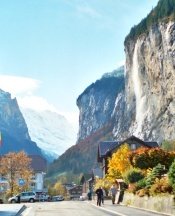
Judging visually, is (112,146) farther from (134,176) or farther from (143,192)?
(143,192)

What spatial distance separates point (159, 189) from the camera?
38844 mm

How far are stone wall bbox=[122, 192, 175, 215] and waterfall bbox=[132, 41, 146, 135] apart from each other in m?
124

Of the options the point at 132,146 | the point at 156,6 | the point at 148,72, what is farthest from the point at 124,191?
the point at 156,6

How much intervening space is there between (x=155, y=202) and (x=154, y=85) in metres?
132

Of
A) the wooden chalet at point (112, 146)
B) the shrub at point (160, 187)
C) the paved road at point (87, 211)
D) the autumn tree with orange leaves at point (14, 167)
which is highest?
the wooden chalet at point (112, 146)

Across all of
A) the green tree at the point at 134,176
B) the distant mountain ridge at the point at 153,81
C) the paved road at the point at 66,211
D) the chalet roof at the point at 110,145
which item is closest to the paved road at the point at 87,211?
the paved road at the point at 66,211

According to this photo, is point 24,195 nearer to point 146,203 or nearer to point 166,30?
point 146,203

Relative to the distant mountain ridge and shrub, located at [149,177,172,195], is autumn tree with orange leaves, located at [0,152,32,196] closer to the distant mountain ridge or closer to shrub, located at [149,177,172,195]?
the distant mountain ridge

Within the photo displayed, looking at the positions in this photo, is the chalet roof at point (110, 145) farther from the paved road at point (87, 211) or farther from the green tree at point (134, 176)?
the paved road at point (87, 211)

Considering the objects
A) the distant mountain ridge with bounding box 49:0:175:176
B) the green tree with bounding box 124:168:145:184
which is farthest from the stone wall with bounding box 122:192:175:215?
the distant mountain ridge with bounding box 49:0:175:176

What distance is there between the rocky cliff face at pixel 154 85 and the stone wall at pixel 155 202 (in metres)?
102

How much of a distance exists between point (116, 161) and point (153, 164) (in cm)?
2474

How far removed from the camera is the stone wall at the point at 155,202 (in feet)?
111

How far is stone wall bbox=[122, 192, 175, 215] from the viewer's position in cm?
3395
